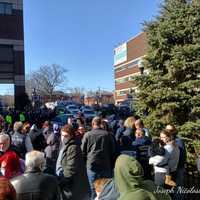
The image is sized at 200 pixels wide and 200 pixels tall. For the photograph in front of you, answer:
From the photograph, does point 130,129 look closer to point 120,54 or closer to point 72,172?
point 72,172

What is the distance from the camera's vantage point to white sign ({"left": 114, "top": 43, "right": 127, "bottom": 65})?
334 ft

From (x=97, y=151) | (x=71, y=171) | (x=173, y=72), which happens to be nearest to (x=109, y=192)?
(x=71, y=171)

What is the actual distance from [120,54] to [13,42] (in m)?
57.2

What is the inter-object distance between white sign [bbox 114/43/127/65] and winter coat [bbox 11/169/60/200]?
3812 inches

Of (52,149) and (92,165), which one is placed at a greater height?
(52,149)

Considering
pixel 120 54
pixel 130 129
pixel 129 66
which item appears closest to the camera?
pixel 130 129

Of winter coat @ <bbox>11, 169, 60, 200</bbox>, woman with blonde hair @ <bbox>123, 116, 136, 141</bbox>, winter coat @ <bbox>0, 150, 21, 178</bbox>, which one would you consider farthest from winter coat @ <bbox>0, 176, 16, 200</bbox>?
woman with blonde hair @ <bbox>123, 116, 136, 141</bbox>

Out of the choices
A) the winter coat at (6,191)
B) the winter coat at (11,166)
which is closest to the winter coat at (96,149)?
the winter coat at (11,166)

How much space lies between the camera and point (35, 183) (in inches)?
191

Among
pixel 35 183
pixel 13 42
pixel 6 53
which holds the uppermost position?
pixel 13 42

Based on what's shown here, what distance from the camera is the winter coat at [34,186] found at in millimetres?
4805

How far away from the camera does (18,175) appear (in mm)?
5133

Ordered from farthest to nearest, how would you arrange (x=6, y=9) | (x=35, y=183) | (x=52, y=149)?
1. (x=6, y=9)
2. (x=52, y=149)
3. (x=35, y=183)

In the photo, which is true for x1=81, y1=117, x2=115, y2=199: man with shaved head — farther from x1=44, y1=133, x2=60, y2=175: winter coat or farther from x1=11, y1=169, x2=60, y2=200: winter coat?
x1=11, y1=169, x2=60, y2=200: winter coat
